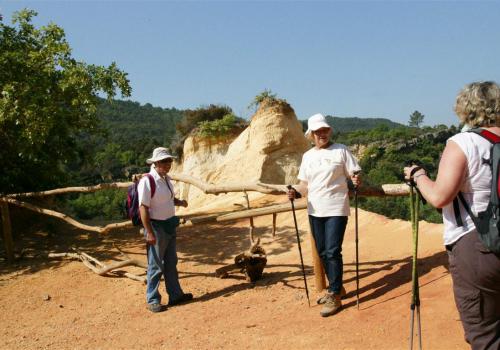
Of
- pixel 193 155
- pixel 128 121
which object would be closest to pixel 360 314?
pixel 193 155

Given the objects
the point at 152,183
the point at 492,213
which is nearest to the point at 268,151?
the point at 152,183

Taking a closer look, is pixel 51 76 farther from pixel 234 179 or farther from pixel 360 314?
pixel 360 314

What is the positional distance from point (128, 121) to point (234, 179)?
87.6 metres

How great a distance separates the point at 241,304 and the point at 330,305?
1396 millimetres

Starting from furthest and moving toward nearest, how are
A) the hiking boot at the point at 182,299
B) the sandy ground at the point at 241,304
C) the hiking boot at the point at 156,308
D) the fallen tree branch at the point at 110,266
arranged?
the fallen tree branch at the point at 110,266 → the hiking boot at the point at 182,299 → the hiking boot at the point at 156,308 → the sandy ground at the point at 241,304

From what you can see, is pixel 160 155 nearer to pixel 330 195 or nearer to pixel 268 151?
pixel 330 195

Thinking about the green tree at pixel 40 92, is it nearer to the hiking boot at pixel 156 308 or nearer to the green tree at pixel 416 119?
the hiking boot at pixel 156 308

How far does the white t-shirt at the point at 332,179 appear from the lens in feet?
15.4

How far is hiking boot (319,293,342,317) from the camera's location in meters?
4.73

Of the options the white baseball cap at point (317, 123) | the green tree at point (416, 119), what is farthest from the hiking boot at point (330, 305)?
the green tree at point (416, 119)

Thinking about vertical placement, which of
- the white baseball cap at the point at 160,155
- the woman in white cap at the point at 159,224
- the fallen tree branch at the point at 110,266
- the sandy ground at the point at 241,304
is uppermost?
the white baseball cap at the point at 160,155

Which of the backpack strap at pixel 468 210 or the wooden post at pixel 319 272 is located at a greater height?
the backpack strap at pixel 468 210

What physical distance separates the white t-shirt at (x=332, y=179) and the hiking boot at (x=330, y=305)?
87 cm

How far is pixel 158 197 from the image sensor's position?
18.5 feet
